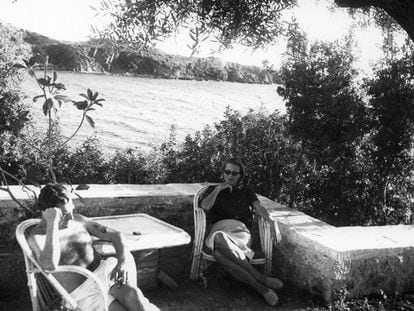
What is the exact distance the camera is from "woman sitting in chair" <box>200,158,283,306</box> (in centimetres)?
423

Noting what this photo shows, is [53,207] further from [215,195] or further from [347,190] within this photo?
[347,190]

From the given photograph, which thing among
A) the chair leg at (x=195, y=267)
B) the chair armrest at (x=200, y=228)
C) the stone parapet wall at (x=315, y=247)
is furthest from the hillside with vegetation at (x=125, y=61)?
the chair leg at (x=195, y=267)

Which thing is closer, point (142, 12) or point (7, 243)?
point (7, 243)

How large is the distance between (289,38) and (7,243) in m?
3.85

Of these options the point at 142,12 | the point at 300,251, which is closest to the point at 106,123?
the point at 142,12

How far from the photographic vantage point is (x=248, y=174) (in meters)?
7.13

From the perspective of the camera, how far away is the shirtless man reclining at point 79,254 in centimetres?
294

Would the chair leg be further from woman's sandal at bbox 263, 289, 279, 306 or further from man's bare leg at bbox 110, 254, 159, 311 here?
man's bare leg at bbox 110, 254, 159, 311

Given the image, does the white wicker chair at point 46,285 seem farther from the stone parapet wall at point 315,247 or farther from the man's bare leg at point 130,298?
the stone parapet wall at point 315,247

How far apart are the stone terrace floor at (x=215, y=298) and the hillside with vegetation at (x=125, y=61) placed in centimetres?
276

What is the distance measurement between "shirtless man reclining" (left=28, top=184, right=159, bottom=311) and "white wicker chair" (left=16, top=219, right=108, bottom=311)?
0.05m

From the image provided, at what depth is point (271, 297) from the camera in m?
4.14

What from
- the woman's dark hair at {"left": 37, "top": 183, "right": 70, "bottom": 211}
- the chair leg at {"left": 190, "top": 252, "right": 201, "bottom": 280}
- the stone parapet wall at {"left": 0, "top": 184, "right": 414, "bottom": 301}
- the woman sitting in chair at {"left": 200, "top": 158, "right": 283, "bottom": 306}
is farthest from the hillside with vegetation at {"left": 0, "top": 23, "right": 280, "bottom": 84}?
the woman's dark hair at {"left": 37, "top": 183, "right": 70, "bottom": 211}

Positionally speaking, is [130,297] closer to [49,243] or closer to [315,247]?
[49,243]
